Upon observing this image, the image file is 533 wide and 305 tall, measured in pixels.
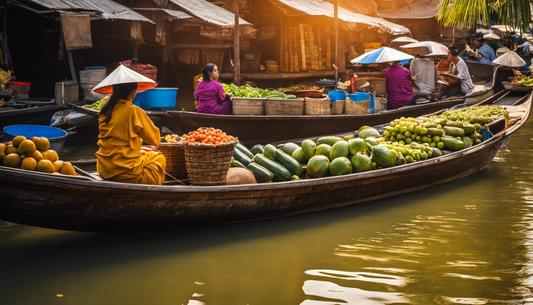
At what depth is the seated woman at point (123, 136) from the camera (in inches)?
173

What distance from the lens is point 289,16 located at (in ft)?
47.1

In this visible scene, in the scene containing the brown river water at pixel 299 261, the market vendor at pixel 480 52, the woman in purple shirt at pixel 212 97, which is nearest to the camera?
the brown river water at pixel 299 261

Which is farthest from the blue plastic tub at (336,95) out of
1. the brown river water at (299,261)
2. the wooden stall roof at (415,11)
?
the wooden stall roof at (415,11)

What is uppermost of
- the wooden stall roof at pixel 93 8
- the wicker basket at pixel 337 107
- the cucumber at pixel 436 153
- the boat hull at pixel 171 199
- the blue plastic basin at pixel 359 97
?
the wooden stall roof at pixel 93 8

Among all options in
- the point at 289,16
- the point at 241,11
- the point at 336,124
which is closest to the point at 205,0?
the point at 241,11

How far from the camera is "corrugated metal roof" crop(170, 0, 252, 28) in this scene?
37.5ft

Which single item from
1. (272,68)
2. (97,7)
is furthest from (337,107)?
(272,68)

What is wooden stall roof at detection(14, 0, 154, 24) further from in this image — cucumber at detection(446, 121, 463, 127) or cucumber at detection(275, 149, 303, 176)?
cucumber at detection(446, 121, 463, 127)

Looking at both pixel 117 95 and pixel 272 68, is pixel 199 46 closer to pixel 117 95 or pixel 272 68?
pixel 272 68

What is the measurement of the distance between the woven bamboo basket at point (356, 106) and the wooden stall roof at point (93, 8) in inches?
200

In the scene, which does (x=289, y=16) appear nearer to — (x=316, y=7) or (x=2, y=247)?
(x=316, y=7)

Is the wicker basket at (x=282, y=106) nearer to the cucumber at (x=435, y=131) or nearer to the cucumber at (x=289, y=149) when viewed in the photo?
the cucumber at (x=289, y=149)

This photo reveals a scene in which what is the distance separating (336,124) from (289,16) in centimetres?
660

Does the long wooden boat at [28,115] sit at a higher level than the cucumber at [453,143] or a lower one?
higher
